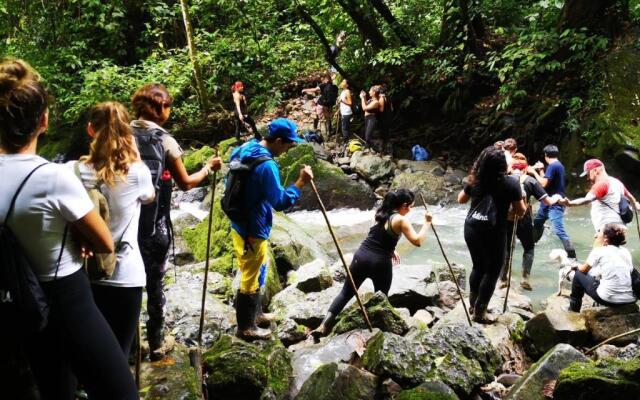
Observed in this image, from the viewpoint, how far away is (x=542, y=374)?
3.69 metres

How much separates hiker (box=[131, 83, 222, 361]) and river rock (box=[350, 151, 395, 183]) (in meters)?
10.6

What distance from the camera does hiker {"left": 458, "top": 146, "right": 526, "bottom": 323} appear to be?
5.17m

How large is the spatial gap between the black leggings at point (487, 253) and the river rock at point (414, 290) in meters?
1.22

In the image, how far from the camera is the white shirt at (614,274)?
546cm

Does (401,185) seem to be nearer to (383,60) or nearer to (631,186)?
(383,60)

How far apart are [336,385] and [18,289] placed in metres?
2.12

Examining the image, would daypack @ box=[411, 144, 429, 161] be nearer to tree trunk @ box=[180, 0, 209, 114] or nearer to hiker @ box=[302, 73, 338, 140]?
hiker @ box=[302, 73, 338, 140]

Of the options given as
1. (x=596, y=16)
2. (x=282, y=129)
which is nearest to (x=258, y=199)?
(x=282, y=129)

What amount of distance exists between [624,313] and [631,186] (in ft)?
23.1

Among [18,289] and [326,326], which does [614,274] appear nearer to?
[326,326]

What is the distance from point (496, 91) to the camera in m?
15.1

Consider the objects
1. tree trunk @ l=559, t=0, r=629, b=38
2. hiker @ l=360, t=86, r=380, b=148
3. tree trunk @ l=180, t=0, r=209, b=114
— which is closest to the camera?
tree trunk @ l=559, t=0, r=629, b=38

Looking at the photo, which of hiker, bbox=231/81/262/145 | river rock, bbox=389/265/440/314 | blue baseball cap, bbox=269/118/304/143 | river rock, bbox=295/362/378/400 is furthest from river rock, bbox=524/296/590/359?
hiker, bbox=231/81/262/145

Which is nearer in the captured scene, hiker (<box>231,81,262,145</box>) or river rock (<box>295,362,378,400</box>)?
river rock (<box>295,362,378,400</box>)
